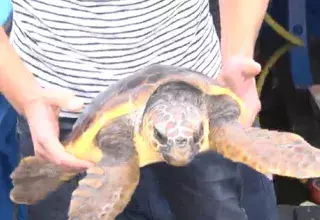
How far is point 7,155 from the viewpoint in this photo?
3.65 feet

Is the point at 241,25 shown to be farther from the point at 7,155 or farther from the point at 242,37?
Result: the point at 7,155

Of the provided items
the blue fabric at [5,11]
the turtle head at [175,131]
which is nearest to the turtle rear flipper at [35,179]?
the turtle head at [175,131]

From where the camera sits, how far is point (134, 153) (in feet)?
2.30

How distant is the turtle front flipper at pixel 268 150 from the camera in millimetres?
655

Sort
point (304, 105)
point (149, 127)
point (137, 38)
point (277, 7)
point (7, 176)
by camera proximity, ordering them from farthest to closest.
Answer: point (277, 7)
point (304, 105)
point (7, 176)
point (137, 38)
point (149, 127)

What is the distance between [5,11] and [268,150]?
556 mm

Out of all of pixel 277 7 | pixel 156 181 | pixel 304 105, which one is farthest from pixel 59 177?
pixel 277 7

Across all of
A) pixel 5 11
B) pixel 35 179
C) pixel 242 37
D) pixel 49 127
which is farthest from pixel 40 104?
pixel 5 11

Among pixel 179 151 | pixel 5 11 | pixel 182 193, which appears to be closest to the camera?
pixel 179 151

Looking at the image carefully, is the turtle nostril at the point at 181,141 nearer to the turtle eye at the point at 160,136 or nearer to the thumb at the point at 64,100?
the turtle eye at the point at 160,136

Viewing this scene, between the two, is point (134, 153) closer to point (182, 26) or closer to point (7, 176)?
point (182, 26)

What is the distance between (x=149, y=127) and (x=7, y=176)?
503 mm

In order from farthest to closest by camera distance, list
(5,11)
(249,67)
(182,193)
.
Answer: (5,11) → (182,193) → (249,67)

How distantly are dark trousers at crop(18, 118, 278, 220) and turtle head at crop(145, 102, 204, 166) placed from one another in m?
0.15
